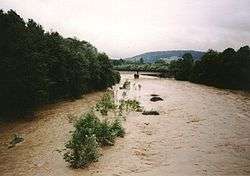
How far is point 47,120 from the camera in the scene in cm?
3494

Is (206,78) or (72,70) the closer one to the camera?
(72,70)

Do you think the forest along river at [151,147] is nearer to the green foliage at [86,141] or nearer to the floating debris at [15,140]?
the floating debris at [15,140]

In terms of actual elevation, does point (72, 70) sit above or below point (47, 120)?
above

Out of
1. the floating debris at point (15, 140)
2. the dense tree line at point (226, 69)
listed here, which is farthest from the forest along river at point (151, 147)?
the dense tree line at point (226, 69)

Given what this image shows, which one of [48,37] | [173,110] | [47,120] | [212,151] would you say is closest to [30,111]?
[47,120]

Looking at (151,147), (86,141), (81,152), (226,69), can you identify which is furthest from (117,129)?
(226,69)

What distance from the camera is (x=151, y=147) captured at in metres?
24.1

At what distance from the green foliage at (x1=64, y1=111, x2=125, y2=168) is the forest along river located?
520 millimetres

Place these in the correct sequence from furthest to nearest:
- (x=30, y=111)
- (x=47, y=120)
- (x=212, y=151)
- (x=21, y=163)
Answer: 1. (x=30, y=111)
2. (x=47, y=120)
3. (x=212, y=151)
4. (x=21, y=163)

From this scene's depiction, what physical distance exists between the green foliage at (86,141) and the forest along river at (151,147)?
0.52 metres

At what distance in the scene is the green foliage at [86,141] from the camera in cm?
1938

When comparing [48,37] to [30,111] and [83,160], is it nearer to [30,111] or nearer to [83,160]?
[30,111]

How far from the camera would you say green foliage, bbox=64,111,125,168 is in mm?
19375

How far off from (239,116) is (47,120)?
20956 mm
